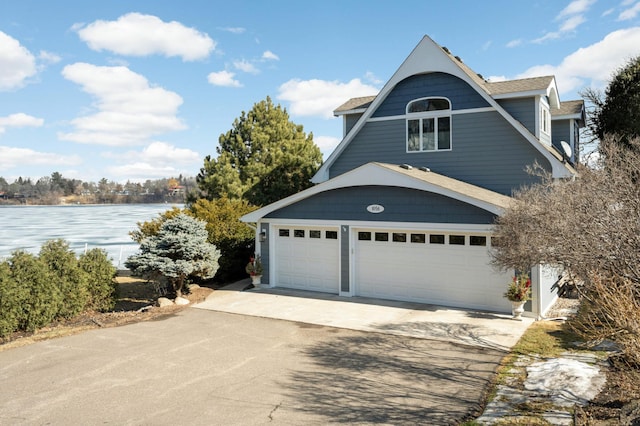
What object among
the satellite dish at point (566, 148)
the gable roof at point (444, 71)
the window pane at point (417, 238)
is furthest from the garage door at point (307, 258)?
the satellite dish at point (566, 148)

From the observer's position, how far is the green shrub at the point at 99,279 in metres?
12.7

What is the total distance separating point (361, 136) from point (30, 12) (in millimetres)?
12021

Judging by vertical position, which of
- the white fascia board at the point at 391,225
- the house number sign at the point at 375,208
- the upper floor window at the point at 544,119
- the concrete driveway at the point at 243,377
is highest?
the upper floor window at the point at 544,119

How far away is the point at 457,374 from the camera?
7562 millimetres

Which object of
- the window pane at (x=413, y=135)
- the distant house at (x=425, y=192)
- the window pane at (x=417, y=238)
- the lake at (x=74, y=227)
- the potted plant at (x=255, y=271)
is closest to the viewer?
the distant house at (x=425, y=192)

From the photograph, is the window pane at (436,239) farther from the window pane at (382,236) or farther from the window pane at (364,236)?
the window pane at (364,236)

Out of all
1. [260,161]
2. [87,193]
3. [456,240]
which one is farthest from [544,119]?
[87,193]

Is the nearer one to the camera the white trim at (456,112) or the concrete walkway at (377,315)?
the concrete walkway at (377,315)

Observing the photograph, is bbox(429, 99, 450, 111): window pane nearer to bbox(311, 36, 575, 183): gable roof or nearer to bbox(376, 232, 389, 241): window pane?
bbox(311, 36, 575, 183): gable roof

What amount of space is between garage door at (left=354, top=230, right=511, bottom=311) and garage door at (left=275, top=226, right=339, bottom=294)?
0.91 m

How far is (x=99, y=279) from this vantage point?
12945mm

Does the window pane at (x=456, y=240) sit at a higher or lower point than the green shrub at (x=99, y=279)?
higher

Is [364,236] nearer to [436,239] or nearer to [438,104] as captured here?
[436,239]

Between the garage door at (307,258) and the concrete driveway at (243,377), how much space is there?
385 cm
